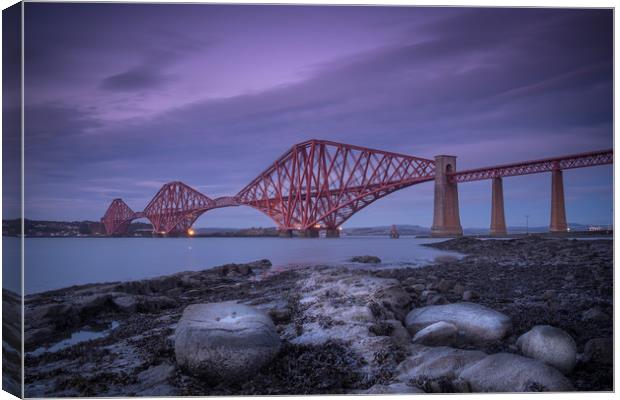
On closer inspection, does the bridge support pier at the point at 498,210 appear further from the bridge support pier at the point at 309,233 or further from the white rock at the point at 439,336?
the bridge support pier at the point at 309,233

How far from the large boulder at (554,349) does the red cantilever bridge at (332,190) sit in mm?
2525

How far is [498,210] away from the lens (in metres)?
6.89

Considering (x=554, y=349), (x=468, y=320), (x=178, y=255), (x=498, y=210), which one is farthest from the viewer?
(x=178, y=255)

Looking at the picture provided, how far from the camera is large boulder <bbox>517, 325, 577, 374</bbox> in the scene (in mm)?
4164

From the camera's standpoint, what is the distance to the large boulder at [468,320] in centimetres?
470

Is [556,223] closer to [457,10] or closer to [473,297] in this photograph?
[473,297]

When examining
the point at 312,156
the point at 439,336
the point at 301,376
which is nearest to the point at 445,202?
the point at 312,156

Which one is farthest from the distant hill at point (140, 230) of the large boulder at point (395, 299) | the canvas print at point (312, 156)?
the large boulder at point (395, 299)

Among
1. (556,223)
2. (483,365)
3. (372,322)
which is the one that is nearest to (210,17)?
(372,322)

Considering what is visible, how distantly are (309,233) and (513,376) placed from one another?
6550 millimetres

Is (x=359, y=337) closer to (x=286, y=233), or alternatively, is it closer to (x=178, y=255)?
(x=286, y=233)

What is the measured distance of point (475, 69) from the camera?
6.06 metres

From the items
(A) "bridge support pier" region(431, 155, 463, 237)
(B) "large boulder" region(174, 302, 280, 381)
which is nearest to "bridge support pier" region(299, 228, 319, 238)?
(A) "bridge support pier" region(431, 155, 463, 237)

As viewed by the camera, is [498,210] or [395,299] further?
[498,210]
